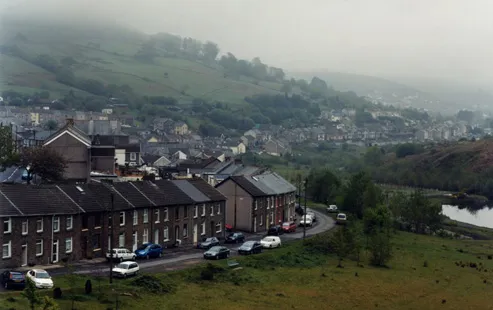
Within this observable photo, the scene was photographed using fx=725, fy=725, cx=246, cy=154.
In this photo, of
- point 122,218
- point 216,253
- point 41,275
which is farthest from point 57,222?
point 216,253

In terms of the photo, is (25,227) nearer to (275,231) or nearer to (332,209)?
(275,231)

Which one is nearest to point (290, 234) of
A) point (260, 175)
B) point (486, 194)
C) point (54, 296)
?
point (260, 175)

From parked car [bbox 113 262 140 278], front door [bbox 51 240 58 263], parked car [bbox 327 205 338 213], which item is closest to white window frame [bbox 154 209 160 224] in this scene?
front door [bbox 51 240 58 263]

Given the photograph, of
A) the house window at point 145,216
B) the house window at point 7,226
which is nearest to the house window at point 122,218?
the house window at point 145,216

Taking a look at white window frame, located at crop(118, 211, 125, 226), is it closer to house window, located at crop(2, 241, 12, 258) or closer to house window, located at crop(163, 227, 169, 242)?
house window, located at crop(163, 227, 169, 242)

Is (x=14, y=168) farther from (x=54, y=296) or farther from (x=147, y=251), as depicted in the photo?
(x=54, y=296)

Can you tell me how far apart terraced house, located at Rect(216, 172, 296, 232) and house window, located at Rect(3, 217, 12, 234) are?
1138 inches

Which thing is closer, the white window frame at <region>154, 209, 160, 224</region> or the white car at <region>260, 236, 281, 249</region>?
the white window frame at <region>154, 209, 160, 224</region>

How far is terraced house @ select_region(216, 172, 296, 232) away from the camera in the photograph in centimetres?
6450

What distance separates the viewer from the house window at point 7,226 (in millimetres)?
37375

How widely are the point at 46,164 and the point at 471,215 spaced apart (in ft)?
255

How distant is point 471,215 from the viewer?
374ft

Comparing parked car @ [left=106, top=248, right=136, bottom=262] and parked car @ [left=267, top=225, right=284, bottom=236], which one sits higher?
parked car @ [left=106, top=248, right=136, bottom=262]

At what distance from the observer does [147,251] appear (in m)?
45.2
